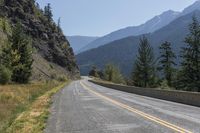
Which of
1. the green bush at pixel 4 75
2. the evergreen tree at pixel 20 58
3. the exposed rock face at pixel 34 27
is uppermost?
the exposed rock face at pixel 34 27

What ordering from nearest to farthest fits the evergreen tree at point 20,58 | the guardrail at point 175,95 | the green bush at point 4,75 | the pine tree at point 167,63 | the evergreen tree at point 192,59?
the guardrail at point 175,95 → the green bush at point 4,75 → the evergreen tree at point 20,58 → the evergreen tree at point 192,59 → the pine tree at point 167,63

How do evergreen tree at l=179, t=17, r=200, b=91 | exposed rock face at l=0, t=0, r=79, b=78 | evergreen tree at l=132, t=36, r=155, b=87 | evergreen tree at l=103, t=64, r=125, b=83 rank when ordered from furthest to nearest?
Result: evergreen tree at l=103, t=64, r=125, b=83
exposed rock face at l=0, t=0, r=79, b=78
evergreen tree at l=132, t=36, r=155, b=87
evergreen tree at l=179, t=17, r=200, b=91

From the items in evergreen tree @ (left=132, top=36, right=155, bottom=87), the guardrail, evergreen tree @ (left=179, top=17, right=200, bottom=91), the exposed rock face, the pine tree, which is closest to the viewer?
the guardrail

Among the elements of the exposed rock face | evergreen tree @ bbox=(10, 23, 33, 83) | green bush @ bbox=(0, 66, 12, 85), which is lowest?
green bush @ bbox=(0, 66, 12, 85)

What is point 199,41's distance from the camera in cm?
6512

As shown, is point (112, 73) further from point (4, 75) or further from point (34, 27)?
point (4, 75)

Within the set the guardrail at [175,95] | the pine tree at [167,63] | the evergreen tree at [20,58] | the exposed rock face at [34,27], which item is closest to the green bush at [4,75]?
the evergreen tree at [20,58]

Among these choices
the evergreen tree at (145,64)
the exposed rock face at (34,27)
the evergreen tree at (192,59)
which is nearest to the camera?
the evergreen tree at (192,59)

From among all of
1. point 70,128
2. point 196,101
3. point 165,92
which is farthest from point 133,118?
point 165,92

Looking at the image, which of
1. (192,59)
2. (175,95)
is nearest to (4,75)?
(175,95)

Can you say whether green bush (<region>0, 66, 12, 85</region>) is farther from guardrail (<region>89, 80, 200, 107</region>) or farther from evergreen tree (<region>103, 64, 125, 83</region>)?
evergreen tree (<region>103, 64, 125, 83</region>)

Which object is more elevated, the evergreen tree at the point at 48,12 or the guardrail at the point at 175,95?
the evergreen tree at the point at 48,12

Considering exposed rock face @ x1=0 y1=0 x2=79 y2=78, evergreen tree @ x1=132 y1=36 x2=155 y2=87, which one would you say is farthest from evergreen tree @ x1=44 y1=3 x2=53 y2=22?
evergreen tree @ x1=132 y1=36 x2=155 y2=87

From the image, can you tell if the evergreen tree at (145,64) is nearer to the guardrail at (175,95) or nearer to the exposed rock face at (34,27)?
the exposed rock face at (34,27)
